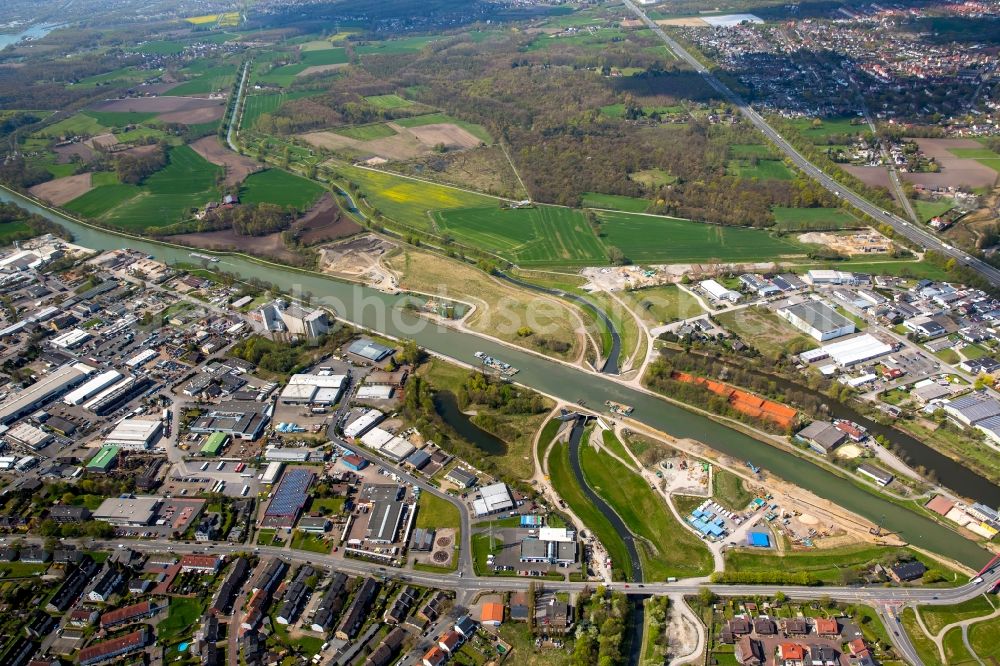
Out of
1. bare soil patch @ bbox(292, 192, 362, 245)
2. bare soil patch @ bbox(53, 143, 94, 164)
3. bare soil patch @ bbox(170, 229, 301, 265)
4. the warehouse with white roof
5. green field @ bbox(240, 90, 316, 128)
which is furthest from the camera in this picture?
green field @ bbox(240, 90, 316, 128)

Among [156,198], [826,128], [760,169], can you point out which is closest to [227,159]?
[156,198]

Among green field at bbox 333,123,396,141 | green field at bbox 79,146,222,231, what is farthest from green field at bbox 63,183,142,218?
green field at bbox 333,123,396,141

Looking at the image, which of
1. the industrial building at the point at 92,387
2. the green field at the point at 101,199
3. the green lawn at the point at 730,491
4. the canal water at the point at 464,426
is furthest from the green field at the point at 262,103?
the green lawn at the point at 730,491

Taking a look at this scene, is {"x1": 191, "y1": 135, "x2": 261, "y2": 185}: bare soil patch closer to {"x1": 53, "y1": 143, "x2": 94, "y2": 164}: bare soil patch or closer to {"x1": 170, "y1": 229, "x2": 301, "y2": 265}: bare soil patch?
{"x1": 53, "y1": 143, "x2": 94, "y2": 164}: bare soil patch

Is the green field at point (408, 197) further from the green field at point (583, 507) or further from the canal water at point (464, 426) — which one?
the green field at point (583, 507)

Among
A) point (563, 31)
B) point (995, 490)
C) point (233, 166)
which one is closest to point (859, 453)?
point (995, 490)

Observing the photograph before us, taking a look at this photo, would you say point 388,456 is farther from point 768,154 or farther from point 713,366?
point 768,154
